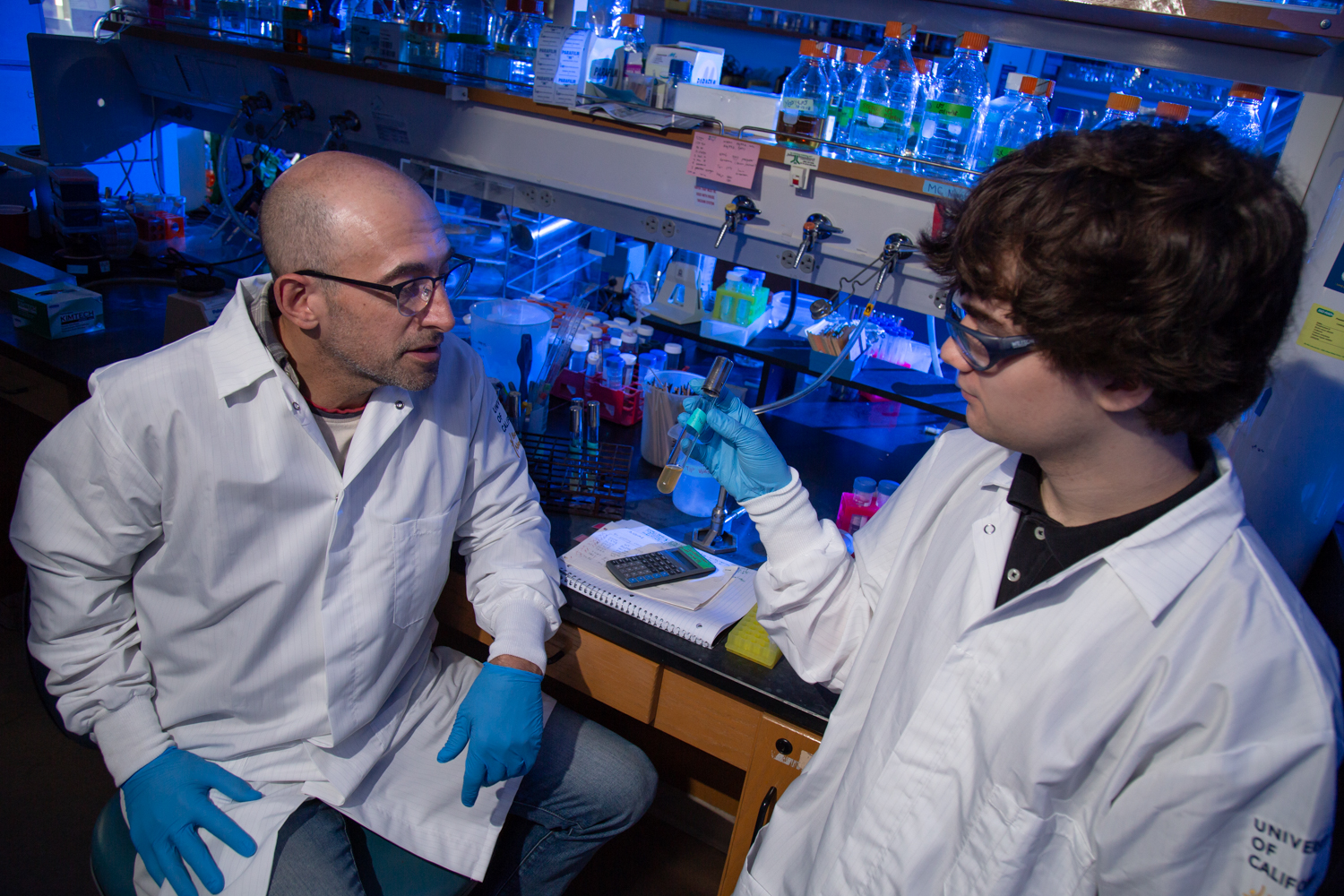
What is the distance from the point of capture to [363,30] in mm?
2332

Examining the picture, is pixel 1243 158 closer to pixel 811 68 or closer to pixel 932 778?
pixel 932 778

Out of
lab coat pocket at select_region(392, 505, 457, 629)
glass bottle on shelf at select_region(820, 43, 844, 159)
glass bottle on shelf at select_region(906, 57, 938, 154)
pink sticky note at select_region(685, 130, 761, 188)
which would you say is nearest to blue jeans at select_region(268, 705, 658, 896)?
lab coat pocket at select_region(392, 505, 457, 629)

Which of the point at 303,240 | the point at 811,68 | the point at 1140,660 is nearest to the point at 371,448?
the point at 303,240

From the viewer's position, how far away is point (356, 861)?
132cm

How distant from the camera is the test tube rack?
5.77 ft

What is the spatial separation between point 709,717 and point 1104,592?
0.75 m

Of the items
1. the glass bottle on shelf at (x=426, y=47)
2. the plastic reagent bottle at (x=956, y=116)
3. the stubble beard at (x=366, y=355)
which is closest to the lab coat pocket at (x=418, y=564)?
the stubble beard at (x=366, y=355)

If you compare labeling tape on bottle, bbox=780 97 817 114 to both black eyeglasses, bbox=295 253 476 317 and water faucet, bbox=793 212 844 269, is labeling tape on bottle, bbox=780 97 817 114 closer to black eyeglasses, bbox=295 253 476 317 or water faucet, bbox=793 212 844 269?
water faucet, bbox=793 212 844 269

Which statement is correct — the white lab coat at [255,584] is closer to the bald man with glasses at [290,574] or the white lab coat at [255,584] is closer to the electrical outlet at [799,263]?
the bald man with glasses at [290,574]

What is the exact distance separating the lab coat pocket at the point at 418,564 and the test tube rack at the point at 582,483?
1.06ft

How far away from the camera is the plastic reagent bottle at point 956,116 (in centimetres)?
172

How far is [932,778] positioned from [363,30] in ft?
8.11

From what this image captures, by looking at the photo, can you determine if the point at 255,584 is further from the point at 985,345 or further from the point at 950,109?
the point at 950,109

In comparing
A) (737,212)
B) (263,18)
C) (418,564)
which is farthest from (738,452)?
(263,18)
